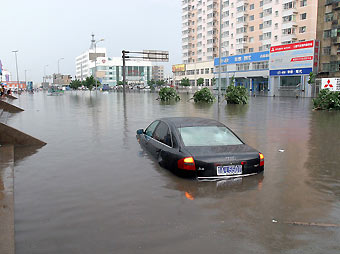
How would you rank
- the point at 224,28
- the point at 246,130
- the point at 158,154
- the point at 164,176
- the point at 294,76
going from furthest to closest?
the point at 224,28, the point at 294,76, the point at 246,130, the point at 158,154, the point at 164,176

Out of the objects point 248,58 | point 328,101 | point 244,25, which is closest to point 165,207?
point 328,101

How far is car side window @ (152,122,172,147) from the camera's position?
7527 mm

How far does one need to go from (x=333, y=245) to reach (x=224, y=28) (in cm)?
8887

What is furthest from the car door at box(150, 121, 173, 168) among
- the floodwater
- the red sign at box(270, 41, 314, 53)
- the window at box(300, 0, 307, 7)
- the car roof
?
the window at box(300, 0, 307, 7)

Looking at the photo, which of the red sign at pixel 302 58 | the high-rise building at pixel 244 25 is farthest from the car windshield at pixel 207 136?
the high-rise building at pixel 244 25

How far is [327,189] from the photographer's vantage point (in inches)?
250

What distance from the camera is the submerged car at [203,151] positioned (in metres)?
6.45

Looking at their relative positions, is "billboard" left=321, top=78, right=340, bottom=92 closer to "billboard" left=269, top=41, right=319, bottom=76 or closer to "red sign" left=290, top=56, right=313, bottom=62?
"billboard" left=269, top=41, right=319, bottom=76

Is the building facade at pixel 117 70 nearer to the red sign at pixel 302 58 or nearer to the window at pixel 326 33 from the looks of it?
the red sign at pixel 302 58

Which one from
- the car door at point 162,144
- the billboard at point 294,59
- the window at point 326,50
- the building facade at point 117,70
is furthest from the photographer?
the building facade at point 117,70

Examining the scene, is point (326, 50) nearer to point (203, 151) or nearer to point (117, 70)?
point (203, 151)

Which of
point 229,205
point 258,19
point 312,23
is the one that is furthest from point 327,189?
point 258,19

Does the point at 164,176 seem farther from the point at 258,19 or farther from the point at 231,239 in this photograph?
→ the point at 258,19

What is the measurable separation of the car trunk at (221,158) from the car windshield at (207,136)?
30cm
